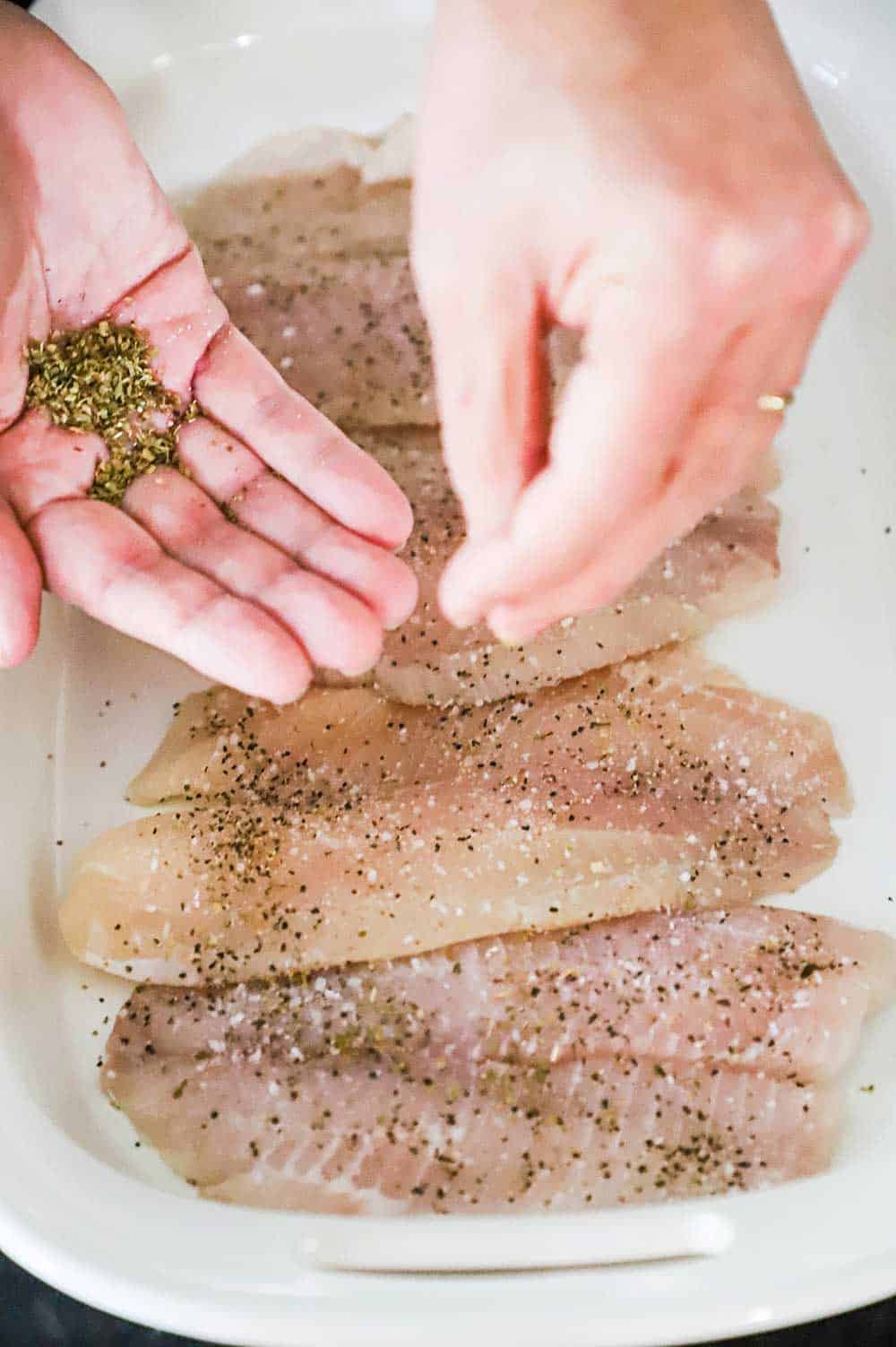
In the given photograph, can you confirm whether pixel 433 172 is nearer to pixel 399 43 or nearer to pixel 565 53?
pixel 565 53

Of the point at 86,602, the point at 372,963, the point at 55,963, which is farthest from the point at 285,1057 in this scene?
the point at 86,602

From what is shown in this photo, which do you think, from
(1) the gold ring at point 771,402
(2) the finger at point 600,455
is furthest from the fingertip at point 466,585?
(1) the gold ring at point 771,402

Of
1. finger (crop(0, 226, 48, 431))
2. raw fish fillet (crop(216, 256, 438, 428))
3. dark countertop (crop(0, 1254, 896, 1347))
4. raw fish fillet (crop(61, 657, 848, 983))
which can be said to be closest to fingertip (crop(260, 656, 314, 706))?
raw fish fillet (crop(61, 657, 848, 983))

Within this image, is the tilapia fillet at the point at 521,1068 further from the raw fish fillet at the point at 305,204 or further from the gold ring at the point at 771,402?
the raw fish fillet at the point at 305,204

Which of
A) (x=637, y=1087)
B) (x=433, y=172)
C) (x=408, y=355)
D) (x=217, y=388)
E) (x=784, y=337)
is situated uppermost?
(x=433, y=172)

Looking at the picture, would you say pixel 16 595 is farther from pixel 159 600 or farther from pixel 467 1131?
pixel 467 1131

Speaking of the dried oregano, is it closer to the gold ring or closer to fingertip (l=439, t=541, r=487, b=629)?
fingertip (l=439, t=541, r=487, b=629)

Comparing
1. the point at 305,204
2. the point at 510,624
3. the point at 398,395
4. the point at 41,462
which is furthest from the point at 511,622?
the point at 305,204
